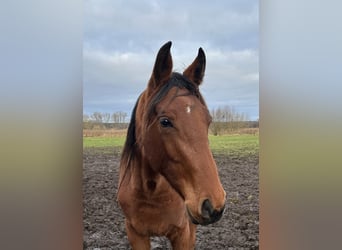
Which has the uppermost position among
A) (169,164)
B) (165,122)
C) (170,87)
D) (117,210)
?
(170,87)

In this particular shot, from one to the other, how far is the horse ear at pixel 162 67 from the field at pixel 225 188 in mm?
301

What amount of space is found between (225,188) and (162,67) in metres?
0.55

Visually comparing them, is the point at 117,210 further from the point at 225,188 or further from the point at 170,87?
the point at 170,87

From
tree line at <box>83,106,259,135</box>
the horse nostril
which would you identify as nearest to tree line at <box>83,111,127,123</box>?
tree line at <box>83,106,259,135</box>

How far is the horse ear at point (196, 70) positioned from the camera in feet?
4.46

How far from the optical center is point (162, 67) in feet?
4.31

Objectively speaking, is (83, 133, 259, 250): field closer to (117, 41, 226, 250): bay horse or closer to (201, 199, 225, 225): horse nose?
(117, 41, 226, 250): bay horse

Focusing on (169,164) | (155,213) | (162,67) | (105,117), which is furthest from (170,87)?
(155,213)

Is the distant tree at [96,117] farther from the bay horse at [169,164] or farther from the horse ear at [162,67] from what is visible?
the horse ear at [162,67]

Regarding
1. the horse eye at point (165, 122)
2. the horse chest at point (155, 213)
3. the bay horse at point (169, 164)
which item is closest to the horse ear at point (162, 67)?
the bay horse at point (169, 164)

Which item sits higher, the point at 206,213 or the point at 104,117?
the point at 104,117

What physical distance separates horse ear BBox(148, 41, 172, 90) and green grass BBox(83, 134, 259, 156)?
275 mm
